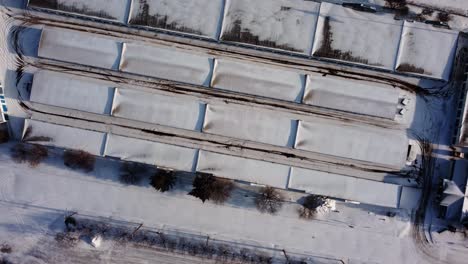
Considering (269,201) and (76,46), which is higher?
(76,46)

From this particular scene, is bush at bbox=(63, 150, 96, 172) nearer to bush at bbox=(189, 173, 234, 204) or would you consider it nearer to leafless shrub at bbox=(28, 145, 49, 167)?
leafless shrub at bbox=(28, 145, 49, 167)

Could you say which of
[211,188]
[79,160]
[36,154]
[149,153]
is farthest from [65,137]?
[211,188]

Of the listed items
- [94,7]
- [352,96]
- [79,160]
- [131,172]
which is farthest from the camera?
[131,172]

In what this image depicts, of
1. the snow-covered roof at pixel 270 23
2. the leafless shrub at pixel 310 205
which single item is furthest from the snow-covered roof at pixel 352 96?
the leafless shrub at pixel 310 205

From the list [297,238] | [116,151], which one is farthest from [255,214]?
[116,151]

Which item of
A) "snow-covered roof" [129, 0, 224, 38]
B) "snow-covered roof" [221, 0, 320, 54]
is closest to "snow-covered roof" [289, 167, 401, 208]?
"snow-covered roof" [221, 0, 320, 54]

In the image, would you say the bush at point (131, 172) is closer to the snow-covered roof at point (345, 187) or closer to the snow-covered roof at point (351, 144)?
the snow-covered roof at point (345, 187)

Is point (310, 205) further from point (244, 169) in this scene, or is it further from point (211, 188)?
point (211, 188)
